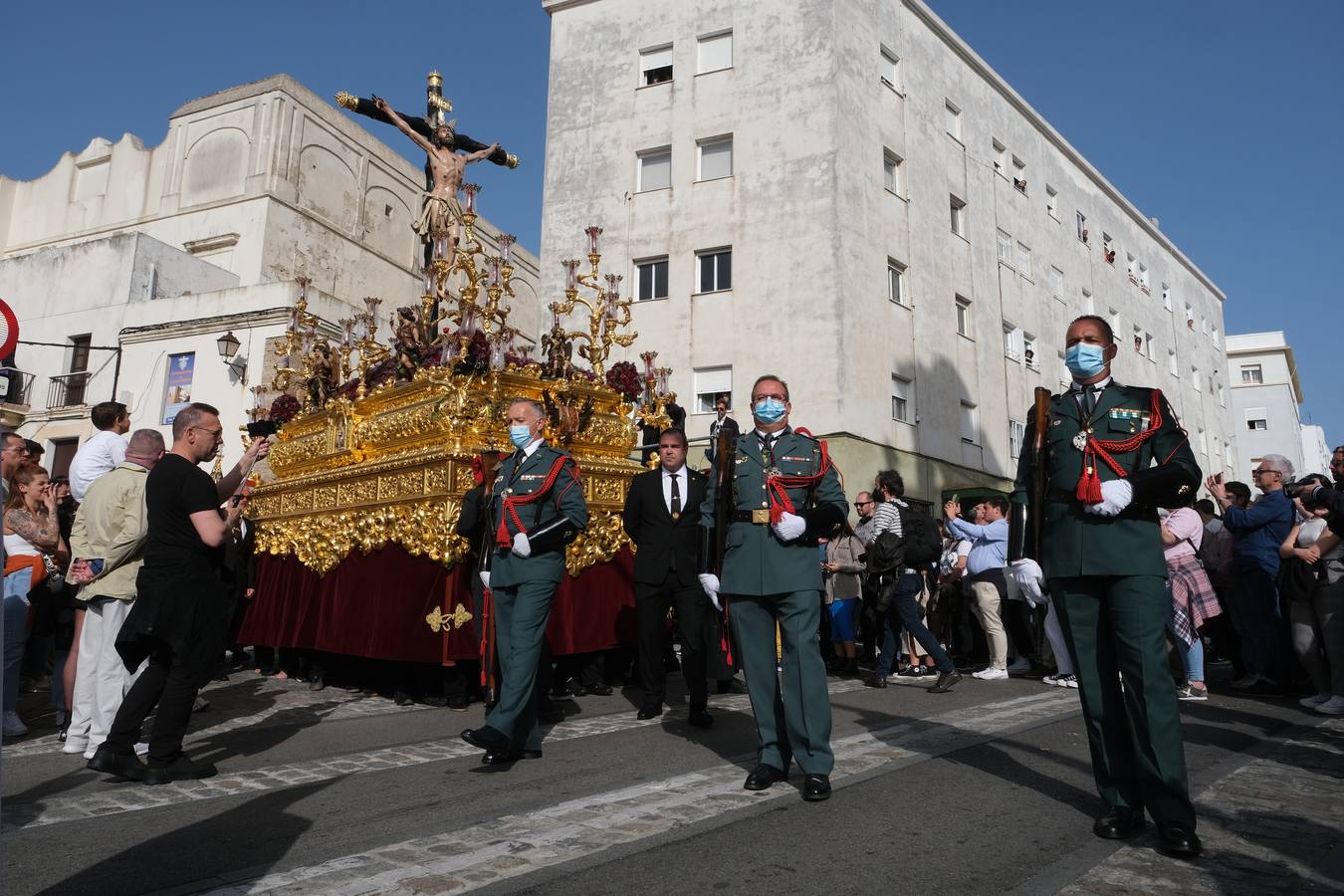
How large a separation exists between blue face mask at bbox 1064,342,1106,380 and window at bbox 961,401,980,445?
64.7 feet

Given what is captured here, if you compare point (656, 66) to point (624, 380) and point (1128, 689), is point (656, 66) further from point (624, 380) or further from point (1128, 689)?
point (1128, 689)

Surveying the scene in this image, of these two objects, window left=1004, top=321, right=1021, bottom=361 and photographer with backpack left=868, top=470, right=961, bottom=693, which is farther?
window left=1004, top=321, right=1021, bottom=361

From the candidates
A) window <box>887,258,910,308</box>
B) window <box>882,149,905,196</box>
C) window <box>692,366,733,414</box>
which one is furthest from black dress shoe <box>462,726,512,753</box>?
window <box>882,149,905,196</box>

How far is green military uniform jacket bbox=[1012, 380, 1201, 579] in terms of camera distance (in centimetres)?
381

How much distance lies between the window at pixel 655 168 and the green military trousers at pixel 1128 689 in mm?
19097

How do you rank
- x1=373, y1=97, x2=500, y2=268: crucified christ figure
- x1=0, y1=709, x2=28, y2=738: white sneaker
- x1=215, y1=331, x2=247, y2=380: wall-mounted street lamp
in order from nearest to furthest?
x1=0, y1=709, x2=28, y2=738: white sneaker → x1=373, y1=97, x2=500, y2=268: crucified christ figure → x1=215, y1=331, x2=247, y2=380: wall-mounted street lamp

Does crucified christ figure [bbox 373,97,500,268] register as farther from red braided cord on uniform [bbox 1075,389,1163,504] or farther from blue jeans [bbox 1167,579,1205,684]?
blue jeans [bbox 1167,579,1205,684]

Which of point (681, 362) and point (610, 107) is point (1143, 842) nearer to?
point (681, 362)

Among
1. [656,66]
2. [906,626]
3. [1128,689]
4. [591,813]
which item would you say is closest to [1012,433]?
[656,66]

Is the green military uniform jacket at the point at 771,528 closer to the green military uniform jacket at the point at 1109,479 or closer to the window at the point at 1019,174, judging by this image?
the green military uniform jacket at the point at 1109,479

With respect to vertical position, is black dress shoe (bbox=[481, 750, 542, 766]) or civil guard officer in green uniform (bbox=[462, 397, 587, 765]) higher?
civil guard officer in green uniform (bbox=[462, 397, 587, 765])

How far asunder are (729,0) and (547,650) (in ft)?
64.2

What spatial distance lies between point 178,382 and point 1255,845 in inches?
1043

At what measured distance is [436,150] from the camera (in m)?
10.4
